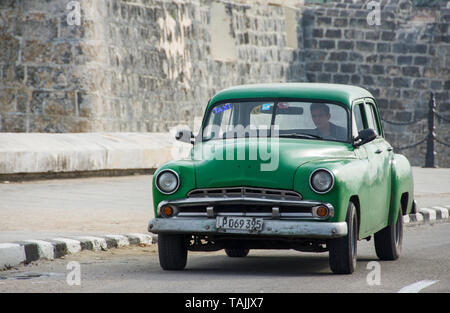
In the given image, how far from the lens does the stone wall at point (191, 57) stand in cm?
2042

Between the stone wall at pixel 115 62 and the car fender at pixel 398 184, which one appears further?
the stone wall at pixel 115 62

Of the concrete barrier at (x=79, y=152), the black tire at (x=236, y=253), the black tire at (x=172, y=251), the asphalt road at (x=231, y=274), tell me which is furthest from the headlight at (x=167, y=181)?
the concrete barrier at (x=79, y=152)

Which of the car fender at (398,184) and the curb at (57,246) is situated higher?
the car fender at (398,184)

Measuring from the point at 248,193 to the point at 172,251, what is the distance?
2.80ft

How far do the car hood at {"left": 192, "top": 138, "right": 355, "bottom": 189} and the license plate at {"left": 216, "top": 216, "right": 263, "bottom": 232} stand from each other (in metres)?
0.27

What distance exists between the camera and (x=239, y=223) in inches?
341

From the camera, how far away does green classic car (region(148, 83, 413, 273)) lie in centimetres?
864

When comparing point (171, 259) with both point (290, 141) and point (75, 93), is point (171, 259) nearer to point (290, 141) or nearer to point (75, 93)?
point (290, 141)

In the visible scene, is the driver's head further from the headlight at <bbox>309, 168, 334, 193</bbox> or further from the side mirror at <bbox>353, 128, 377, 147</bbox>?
the headlight at <bbox>309, 168, 334, 193</bbox>

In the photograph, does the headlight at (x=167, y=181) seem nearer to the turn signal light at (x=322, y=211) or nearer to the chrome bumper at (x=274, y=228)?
the chrome bumper at (x=274, y=228)

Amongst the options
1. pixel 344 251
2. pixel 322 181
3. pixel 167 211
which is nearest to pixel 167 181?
pixel 167 211
